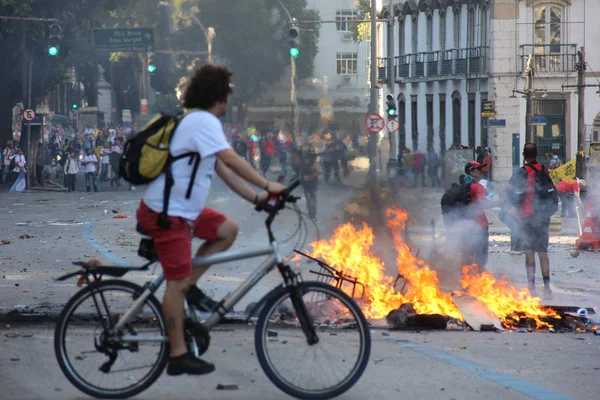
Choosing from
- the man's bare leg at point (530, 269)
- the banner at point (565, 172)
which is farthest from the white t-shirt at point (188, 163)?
the banner at point (565, 172)

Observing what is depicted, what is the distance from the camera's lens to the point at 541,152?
1625 inches

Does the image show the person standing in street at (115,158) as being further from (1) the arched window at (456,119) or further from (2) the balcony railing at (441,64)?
(1) the arched window at (456,119)

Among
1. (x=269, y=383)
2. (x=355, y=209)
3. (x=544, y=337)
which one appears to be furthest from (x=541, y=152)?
(x=269, y=383)

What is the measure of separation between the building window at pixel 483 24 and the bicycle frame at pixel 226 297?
37.3m

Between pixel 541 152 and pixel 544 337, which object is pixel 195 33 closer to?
pixel 541 152

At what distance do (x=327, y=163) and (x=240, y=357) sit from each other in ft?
54.9

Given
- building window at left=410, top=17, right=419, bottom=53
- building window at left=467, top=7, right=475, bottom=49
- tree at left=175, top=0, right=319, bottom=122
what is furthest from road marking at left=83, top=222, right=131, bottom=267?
tree at left=175, top=0, right=319, bottom=122

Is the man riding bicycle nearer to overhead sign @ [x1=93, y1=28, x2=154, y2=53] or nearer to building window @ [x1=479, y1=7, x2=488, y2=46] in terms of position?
building window @ [x1=479, y1=7, x2=488, y2=46]

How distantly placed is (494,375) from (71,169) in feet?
98.1

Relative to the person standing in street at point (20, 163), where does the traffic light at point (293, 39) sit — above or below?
above

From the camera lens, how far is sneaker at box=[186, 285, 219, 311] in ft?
18.2

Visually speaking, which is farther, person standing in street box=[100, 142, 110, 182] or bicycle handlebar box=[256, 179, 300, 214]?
person standing in street box=[100, 142, 110, 182]

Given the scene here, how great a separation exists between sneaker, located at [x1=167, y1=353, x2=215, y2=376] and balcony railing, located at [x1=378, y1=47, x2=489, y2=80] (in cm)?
3738

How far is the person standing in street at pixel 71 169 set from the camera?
1356 inches
